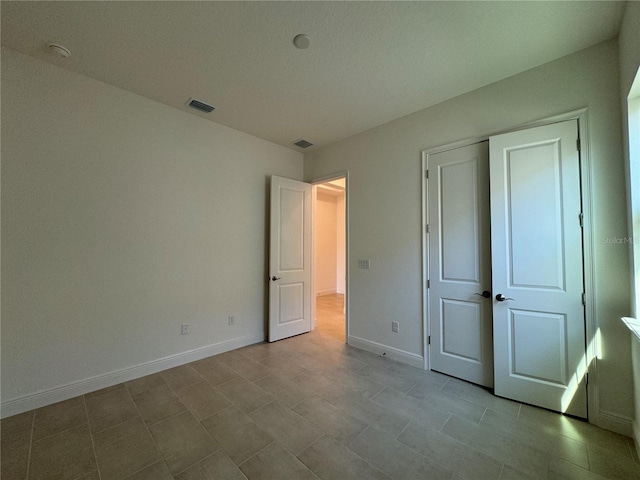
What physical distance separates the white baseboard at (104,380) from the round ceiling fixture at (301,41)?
10.8 feet

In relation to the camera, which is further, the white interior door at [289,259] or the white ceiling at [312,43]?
the white interior door at [289,259]

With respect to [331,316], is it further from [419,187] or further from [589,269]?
[589,269]

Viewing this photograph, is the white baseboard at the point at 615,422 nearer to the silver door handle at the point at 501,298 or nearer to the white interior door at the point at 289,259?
the silver door handle at the point at 501,298

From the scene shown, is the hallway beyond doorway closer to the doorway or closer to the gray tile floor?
the doorway

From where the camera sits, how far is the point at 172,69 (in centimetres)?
227

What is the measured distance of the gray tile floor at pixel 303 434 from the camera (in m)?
1.53

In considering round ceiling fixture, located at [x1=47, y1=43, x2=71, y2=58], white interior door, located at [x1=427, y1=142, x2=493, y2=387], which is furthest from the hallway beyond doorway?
round ceiling fixture, located at [x1=47, y1=43, x2=71, y2=58]

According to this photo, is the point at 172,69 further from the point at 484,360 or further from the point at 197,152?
the point at 484,360

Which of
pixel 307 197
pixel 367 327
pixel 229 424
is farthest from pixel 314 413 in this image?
pixel 307 197

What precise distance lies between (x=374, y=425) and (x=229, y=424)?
3.62 feet

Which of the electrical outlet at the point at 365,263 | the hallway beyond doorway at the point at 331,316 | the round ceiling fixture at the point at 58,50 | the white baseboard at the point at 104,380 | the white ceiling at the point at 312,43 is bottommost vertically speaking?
the hallway beyond doorway at the point at 331,316

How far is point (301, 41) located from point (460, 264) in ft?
8.12

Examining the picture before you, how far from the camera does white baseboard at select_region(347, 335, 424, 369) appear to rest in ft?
9.40

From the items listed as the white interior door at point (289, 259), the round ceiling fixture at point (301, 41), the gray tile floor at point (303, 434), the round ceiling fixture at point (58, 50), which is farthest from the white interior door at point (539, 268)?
the round ceiling fixture at point (58, 50)
